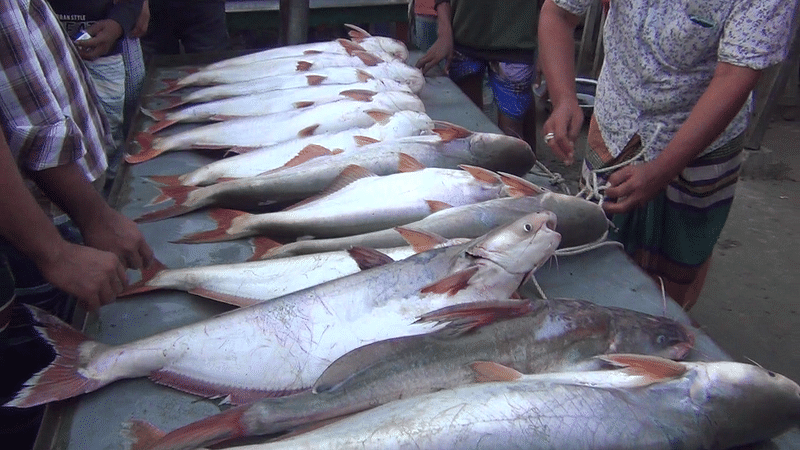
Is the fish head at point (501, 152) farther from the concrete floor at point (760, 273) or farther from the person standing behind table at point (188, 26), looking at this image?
the person standing behind table at point (188, 26)

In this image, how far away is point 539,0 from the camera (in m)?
4.92

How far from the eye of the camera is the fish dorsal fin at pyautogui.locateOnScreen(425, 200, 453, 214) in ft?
7.78

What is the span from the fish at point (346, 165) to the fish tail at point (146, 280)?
44 centimetres

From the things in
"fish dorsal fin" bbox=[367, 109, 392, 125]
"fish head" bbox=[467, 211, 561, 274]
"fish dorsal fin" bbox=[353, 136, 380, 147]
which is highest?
"fish head" bbox=[467, 211, 561, 274]

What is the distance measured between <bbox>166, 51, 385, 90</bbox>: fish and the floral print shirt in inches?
67.4

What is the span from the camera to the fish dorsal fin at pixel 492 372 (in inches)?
61.0

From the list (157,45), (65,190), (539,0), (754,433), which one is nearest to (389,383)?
(754,433)

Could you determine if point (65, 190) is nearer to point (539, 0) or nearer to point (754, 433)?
point (754, 433)

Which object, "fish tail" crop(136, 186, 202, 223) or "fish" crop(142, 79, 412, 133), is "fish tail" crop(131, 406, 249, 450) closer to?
"fish tail" crop(136, 186, 202, 223)

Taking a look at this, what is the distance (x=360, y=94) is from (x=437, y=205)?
1351mm

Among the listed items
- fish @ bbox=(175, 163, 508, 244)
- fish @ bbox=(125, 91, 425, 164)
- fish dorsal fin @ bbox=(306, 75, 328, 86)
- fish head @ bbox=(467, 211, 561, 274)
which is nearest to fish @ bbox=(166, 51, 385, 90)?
fish dorsal fin @ bbox=(306, 75, 328, 86)

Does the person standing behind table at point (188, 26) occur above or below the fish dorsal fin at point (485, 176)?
below

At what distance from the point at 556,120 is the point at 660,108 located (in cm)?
42

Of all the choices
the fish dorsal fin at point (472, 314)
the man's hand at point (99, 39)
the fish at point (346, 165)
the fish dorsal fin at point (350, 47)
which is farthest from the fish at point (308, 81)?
the fish dorsal fin at point (472, 314)
